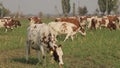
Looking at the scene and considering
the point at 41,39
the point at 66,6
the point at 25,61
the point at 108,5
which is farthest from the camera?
the point at 66,6

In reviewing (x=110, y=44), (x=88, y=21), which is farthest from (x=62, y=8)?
(x=110, y=44)

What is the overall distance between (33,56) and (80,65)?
2.77 meters

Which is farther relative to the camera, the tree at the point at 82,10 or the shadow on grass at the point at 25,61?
the tree at the point at 82,10

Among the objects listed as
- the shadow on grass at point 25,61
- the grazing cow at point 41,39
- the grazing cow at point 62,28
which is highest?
the grazing cow at point 41,39

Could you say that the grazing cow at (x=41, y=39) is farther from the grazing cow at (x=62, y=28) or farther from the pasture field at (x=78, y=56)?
the grazing cow at (x=62, y=28)

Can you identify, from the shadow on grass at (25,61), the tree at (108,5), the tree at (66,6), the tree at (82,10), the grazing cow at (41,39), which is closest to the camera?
the grazing cow at (41,39)

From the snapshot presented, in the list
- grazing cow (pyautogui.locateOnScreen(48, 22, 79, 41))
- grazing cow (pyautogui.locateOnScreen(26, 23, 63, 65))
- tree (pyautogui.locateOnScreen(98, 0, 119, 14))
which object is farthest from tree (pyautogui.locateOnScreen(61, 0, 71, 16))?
grazing cow (pyautogui.locateOnScreen(26, 23, 63, 65))

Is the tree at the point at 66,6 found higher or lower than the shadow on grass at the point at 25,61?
lower

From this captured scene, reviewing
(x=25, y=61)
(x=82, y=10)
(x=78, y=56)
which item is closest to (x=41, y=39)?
(x=25, y=61)

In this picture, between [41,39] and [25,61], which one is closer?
[41,39]

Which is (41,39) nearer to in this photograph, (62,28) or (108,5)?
(62,28)

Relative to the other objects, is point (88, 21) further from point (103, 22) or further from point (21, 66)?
point (21, 66)

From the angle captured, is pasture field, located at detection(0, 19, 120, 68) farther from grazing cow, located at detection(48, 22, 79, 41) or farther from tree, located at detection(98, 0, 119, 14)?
tree, located at detection(98, 0, 119, 14)

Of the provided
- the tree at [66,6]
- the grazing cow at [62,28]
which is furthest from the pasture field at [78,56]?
the tree at [66,6]
